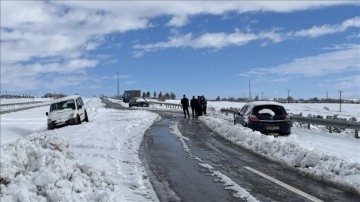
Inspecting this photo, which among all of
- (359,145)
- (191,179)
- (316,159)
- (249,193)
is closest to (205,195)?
(249,193)

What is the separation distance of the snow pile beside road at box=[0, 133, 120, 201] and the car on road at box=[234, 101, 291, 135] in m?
13.1

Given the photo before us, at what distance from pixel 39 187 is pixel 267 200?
3.90m

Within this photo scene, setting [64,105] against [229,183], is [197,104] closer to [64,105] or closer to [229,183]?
[64,105]

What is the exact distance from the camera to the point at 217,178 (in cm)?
1090

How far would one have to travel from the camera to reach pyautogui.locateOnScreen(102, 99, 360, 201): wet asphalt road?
9.05 meters

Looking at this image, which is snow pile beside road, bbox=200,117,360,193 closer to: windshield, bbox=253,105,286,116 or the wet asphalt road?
the wet asphalt road

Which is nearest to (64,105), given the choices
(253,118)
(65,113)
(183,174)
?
(65,113)

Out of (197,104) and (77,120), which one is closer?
(77,120)

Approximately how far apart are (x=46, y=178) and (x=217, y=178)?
4288mm

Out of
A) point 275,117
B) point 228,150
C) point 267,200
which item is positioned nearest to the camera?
point 267,200

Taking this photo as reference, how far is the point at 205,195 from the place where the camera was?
30.0 ft

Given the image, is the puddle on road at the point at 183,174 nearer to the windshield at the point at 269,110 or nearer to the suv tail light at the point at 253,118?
the suv tail light at the point at 253,118

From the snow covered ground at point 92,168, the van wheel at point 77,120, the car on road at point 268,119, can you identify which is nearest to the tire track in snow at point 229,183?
the snow covered ground at point 92,168

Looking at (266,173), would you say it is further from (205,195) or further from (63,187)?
(63,187)
